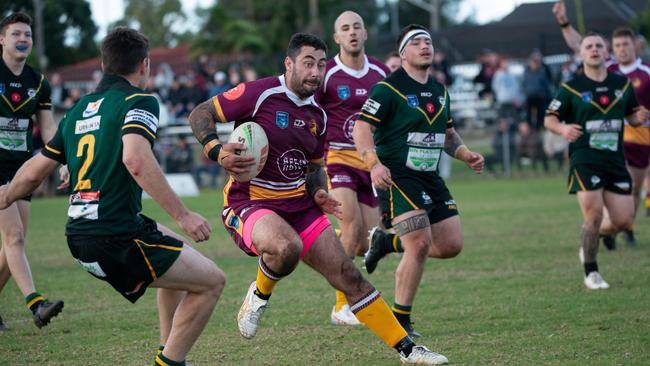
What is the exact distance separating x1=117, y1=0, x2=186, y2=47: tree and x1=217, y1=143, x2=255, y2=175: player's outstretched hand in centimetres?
6935

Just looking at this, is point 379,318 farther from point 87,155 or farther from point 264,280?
point 87,155

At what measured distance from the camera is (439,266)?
11508 millimetres

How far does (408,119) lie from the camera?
7.87 meters

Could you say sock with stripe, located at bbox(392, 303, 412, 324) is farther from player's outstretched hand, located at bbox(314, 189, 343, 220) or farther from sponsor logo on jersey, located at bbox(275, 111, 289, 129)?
sponsor logo on jersey, located at bbox(275, 111, 289, 129)

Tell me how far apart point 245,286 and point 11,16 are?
12.3 ft

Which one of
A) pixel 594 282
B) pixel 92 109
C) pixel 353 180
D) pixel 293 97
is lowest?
pixel 594 282

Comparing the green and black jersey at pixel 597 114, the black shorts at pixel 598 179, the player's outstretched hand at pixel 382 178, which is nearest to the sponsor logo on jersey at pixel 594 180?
the black shorts at pixel 598 179

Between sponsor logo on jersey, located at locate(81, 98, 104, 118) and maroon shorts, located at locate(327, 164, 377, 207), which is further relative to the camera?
maroon shorts, located at locate(327, 164, 377, 207)

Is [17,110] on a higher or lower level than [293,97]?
lower

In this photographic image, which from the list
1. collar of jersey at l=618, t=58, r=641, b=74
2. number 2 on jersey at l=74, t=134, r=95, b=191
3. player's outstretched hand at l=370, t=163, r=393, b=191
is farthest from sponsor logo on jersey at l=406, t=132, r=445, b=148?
collar of jersey at l=618, t=58, r=641, b=74

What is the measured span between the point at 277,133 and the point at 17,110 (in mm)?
3039

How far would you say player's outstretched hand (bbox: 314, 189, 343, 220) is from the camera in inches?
272

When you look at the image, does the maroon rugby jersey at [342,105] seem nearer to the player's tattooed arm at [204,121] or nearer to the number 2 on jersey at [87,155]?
the player's tattooed arm at [204,121]

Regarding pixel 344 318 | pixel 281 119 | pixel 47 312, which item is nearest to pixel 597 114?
pixel 344 318
